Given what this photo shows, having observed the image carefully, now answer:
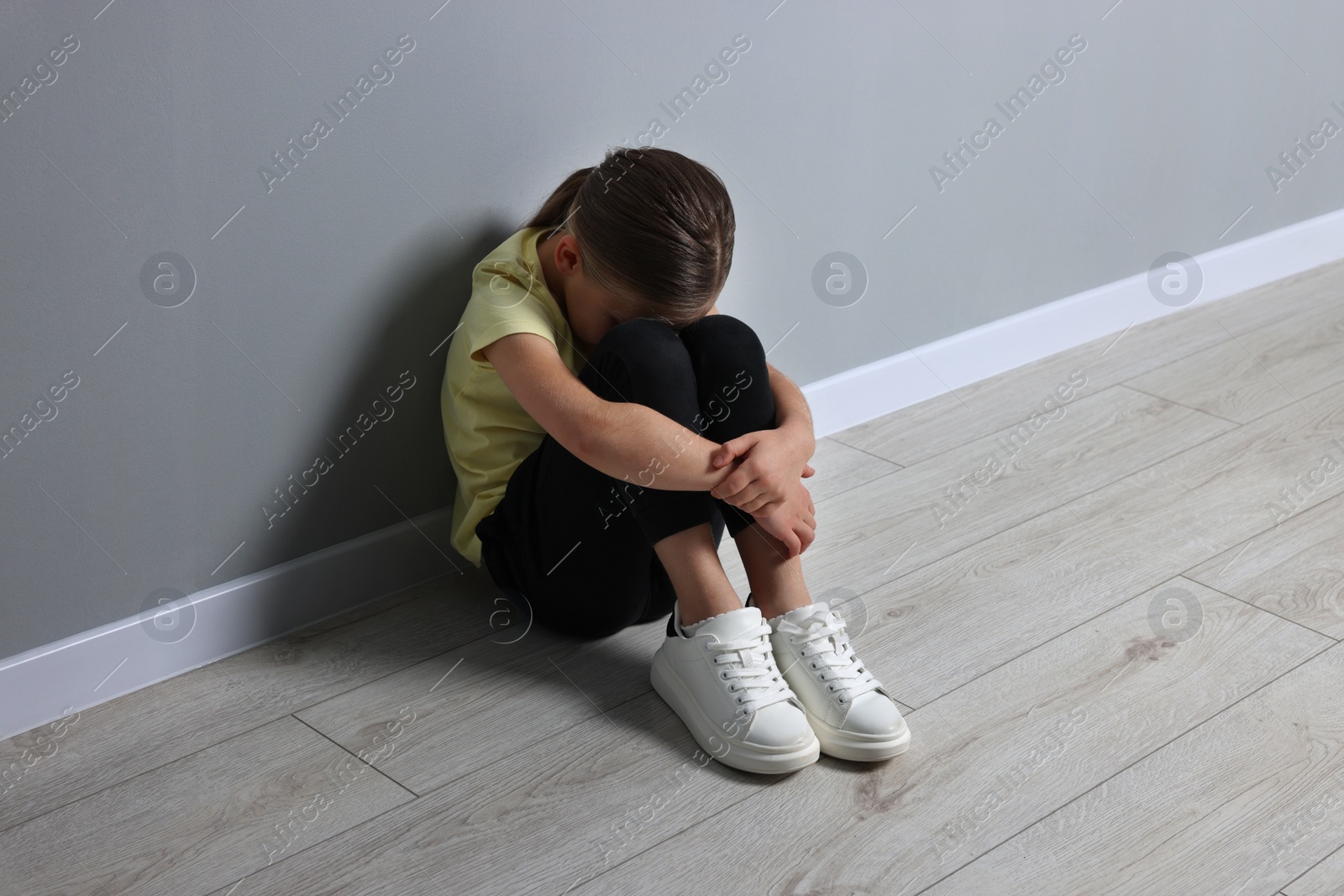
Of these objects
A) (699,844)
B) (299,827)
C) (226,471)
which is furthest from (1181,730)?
(226,471)

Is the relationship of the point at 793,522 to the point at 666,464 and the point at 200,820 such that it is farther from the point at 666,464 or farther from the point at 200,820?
the point at 200,820

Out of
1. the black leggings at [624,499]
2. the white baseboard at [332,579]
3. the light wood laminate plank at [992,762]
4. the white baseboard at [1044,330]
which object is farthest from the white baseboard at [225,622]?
the white baseboard at [1044,330]

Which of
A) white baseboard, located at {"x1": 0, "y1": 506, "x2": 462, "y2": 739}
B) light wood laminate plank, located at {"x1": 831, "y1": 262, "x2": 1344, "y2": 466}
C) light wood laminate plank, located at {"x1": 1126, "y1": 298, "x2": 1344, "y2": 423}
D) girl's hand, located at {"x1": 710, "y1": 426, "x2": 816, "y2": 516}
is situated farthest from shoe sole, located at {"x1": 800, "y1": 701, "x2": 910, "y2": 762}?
light wood laminate plank, located at {"x1": 1126, "y1": 298, "x2": 1344, "y2": 423}

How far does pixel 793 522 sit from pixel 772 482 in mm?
56

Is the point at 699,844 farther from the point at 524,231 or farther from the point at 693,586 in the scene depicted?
the point at 524,231

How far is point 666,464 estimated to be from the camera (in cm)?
99

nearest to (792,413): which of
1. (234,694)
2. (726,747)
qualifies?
(726,747)

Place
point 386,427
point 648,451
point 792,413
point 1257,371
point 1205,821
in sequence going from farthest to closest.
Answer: point 1257,371 → point 386,427 → point 792,413 → point 648,451 → point 1205,821

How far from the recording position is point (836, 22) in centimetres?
145

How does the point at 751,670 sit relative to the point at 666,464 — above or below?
below

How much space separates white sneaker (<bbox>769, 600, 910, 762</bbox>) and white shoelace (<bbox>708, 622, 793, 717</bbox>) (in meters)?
0.03

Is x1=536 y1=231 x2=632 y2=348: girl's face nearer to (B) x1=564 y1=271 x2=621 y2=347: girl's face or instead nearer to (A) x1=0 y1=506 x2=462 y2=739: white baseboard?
(B) x1=564 y1=271 x2=621 y2=347: girl's face

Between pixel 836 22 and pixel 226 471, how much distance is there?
0.92 metres

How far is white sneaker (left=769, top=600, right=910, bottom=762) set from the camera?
3.18 feet
